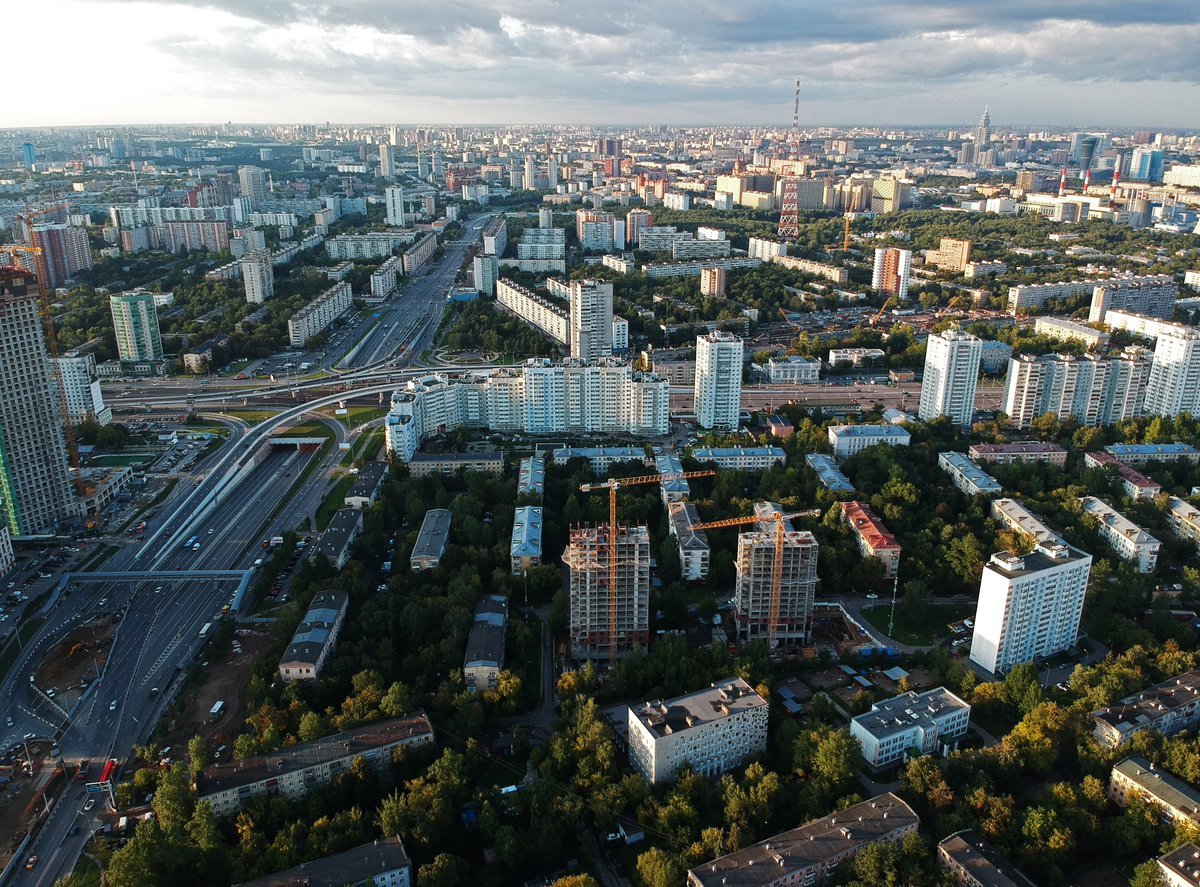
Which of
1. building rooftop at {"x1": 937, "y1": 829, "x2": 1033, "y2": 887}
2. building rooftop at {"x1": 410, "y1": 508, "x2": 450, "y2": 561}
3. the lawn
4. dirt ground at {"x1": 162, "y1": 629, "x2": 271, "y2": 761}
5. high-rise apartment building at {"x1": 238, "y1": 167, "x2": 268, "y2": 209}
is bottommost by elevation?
the lawn

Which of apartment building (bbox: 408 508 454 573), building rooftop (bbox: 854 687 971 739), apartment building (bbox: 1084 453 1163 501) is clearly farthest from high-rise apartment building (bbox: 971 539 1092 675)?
apartment building (bbox: 408 508 454 573)

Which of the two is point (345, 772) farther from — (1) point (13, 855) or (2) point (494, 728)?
(1) point (13, 855)

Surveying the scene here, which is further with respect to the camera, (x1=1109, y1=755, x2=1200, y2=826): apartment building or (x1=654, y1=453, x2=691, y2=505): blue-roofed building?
(x1=654, y1=453, x2=691, y2=505): blue-roofed building

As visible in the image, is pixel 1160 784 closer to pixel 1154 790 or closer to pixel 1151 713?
pixel 1154 790

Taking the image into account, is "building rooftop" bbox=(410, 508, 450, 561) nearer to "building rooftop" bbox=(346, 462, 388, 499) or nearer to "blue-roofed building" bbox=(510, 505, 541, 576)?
"blue-roofed building" bbox=(510, 505, 541, 576)

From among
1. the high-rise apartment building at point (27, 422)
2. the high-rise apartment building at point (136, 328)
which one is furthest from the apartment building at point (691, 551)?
the high-rise apartment building at point (136, 328)

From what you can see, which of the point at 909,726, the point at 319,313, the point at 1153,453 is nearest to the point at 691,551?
the point at 909,726

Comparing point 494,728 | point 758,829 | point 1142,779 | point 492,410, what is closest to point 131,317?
point 492,410

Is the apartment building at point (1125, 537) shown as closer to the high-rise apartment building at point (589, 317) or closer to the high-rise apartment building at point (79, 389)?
the high-rise apartment building at point (589, 317)
